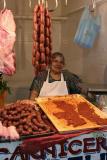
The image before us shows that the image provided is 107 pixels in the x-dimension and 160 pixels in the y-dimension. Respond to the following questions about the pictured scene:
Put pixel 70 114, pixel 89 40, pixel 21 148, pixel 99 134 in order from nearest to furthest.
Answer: pixel 21 148
pixel 99 134
pixel 70 114
pixel 89 40

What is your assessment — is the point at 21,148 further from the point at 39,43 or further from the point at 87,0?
the point at 87,0

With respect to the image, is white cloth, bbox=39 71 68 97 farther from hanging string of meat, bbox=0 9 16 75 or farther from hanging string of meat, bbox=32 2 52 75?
hanging string of meat, bbox=0 9 16 75

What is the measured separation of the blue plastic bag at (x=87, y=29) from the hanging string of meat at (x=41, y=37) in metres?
0.34

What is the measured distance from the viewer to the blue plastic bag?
2906mm

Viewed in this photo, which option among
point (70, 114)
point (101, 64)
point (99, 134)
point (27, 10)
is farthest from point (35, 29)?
point (99, 134)

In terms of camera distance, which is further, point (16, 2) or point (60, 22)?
point (60, 22)

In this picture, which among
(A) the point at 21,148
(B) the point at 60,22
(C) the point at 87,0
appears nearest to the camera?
(A) the point at 21,148

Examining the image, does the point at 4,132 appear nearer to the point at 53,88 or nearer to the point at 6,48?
the point at 6,48

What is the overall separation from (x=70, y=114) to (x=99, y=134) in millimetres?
242

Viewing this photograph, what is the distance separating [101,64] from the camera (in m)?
3.06

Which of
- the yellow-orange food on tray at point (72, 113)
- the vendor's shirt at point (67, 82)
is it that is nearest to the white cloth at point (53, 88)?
the vendor's shirt at point (67, 82)

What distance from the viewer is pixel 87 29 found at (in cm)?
290

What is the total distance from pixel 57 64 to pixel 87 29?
0.44m

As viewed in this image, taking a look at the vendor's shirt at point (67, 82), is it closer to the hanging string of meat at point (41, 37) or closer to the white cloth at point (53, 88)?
the white cloth at point (53, 88)
